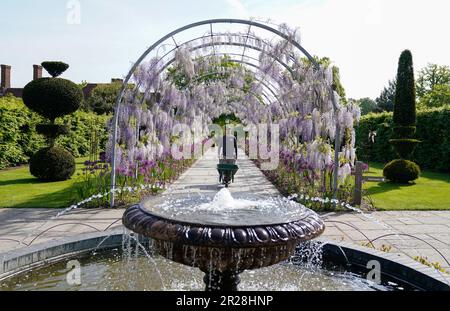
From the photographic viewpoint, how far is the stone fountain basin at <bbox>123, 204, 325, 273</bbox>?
7.54ft

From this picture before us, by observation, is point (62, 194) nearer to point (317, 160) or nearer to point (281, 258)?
point (317, 160)

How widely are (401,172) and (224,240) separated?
31.9 feet

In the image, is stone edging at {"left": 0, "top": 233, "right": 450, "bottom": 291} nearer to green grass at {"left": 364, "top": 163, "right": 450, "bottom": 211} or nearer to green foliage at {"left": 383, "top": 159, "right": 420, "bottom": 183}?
green grass at {"left": 364, "top": 163, "right": 450, "bottom": 211}

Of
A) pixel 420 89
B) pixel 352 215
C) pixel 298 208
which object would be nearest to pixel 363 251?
pixel 298 208

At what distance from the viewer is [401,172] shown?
35.1 feet

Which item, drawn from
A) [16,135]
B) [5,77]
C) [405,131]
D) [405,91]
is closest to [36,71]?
[5,77]

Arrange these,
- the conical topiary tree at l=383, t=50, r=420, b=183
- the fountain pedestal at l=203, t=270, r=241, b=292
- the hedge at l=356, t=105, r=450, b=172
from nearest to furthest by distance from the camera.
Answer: the fountain pedestal at l=203, t=270, r=241, b=292 → the conical topiary tree at l=383, t=50, r=420, b=183 → the hedge at l=356, t=105, r=450, b=172

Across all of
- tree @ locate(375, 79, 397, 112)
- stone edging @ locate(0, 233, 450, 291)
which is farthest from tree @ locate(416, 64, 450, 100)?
stone edging @ locate(0, 233, 450, 291)

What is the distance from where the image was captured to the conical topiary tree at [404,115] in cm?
1091

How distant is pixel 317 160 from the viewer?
7.70 meters

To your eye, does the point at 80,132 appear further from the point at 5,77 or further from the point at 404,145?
the point at 5,77

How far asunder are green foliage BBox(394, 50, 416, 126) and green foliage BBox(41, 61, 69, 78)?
926 centimetres

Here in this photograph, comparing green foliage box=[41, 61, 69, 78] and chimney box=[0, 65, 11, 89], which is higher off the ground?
chimney box=[0, 65, 11, 89]

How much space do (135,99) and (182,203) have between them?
5777mm
